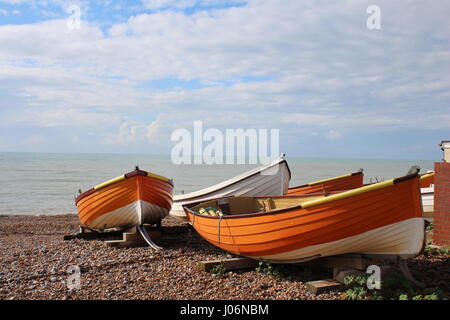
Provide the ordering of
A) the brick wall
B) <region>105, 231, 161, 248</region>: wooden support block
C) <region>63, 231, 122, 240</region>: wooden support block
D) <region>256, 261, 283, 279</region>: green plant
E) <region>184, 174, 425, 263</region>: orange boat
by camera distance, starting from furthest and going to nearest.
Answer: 1. <region>63, 231, 122, 240</region>: wooden support block
2. <region>105, 231, 161, 248</region>: wooden support block
3. the brick wall
4. <region>256, 261, 283, 279</region>: green plant
5. <region>184, 174, 425, 263</region>: orange boat

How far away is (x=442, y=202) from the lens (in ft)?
26.9

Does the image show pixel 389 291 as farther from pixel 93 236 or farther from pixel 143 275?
pixel 93 236

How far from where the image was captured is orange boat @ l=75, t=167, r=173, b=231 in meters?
9.23

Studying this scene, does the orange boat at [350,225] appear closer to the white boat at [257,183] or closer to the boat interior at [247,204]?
the boat interior at [247,204]

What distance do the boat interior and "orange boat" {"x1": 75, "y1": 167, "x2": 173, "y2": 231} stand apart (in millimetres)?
1067

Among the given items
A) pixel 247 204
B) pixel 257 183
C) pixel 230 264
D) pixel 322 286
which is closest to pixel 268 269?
pixel 230 264

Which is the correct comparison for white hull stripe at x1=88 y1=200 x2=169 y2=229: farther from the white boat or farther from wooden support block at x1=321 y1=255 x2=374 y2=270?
wooden support block at x1=321 y1=255 x2=374 y2=270

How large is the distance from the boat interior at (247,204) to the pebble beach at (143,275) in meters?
0.93

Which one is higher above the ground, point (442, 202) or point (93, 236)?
point (442, 202)

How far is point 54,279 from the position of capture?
21.8ft

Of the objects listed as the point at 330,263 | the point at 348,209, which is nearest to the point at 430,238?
the point at 330,263

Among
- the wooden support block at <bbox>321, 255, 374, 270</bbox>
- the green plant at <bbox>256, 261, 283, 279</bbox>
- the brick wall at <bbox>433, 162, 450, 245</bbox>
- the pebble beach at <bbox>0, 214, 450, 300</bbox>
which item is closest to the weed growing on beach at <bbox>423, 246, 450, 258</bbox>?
the pebble beach at <bbox>0, 214, 450, 300</bbox>

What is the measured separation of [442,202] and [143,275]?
6.18m
